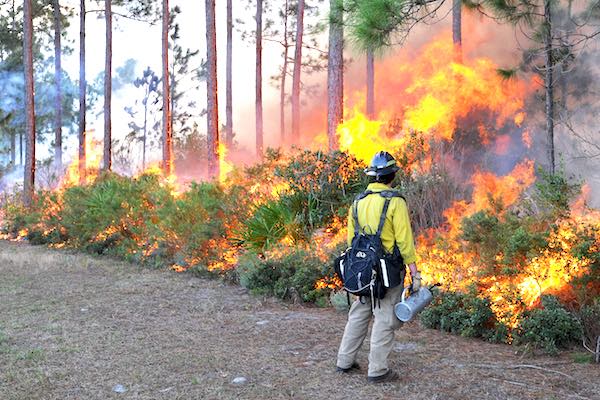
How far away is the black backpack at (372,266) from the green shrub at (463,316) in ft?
5.16

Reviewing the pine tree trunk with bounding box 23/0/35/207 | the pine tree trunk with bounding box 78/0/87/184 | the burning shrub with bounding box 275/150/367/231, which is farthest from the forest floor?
the pine tree trunk with bounding box 78/0/87/184

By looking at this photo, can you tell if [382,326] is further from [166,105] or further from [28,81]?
[166,105]

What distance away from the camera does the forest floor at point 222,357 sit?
15.6ft

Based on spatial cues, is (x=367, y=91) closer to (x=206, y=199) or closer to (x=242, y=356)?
(x=206, y=199)

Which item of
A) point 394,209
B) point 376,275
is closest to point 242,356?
point 376,275

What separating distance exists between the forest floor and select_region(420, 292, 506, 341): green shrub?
0.11 m

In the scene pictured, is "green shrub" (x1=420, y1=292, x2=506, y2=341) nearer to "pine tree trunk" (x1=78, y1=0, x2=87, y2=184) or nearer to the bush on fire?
the bush on fire

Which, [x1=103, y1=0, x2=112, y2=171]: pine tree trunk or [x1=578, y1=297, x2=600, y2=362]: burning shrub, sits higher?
[x1=103, y1=0, x2=112, y2=171]: pine tree trunk

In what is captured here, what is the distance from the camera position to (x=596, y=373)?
503 centimetres

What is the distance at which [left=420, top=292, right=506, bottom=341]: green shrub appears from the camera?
6.08m

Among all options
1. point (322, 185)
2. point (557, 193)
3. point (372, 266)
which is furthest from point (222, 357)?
point (322, 185)

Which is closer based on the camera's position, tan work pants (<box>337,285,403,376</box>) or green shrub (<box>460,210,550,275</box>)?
tan work pants (<box>337,285,403,376</box>)

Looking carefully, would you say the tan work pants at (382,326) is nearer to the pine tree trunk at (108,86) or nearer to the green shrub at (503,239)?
the green shrub at (503,239)

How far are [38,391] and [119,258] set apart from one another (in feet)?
27.3
